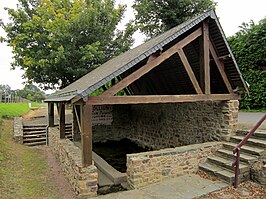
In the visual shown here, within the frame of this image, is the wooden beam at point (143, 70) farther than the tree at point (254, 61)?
No

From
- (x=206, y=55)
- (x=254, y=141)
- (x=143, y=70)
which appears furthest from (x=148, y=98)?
(x=254, y=141)

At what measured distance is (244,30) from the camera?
40.5 feet

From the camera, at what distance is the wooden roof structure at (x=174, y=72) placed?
4.58 metres

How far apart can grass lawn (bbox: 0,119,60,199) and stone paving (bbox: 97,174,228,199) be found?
1729 millimetres

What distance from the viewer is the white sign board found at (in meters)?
12.1

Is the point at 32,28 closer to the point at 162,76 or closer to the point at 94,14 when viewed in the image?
the point at 94,14

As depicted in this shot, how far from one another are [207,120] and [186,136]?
1.25 metres

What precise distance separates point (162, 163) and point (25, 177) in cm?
385

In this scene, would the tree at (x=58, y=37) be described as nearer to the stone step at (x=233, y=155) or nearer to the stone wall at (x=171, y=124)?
the stone wall at (x=171, y=124)

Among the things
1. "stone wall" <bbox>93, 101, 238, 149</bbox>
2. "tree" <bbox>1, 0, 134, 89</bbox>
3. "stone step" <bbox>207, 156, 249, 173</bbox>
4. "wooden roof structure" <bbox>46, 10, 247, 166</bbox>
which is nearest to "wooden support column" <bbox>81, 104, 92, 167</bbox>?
"wooden roof structure" <bbox>46, 10, 247, 166</bbox>

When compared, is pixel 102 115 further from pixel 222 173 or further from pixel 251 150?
pixel 251 150

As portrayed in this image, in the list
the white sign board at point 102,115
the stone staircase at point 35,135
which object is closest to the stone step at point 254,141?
the white sign board at point 102,115

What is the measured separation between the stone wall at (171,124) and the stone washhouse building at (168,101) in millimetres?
31

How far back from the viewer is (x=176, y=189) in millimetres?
4832
